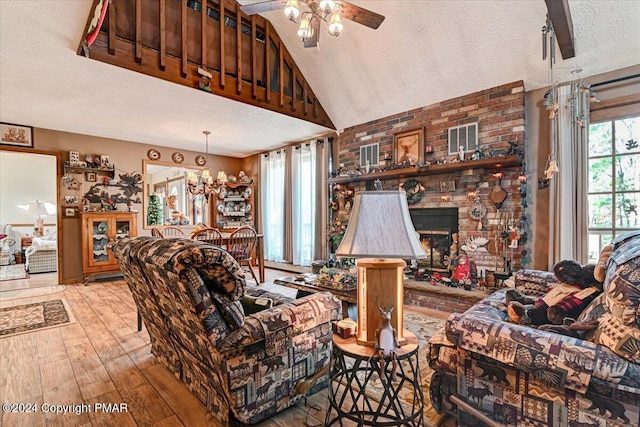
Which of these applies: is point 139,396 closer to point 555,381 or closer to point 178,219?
point 555,381

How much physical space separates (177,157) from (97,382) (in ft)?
16.5

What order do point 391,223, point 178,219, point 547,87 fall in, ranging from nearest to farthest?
point 391,223 → point 547,87 → point 178,219

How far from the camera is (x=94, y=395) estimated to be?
1799mm

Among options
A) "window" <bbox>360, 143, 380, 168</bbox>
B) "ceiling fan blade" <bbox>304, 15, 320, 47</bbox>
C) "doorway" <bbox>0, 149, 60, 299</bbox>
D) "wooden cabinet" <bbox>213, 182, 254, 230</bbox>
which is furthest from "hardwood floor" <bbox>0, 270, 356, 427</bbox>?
"doorway" <bbox>0, 149, 60, 299</bbox>

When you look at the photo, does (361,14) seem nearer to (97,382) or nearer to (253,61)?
(253,61)

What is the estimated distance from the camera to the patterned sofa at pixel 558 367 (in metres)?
1.04

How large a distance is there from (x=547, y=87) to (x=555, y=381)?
3375mm

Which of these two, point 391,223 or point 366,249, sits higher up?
point 391,223

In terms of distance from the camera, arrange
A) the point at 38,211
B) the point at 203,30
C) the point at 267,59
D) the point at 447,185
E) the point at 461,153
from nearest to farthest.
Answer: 1. the point at 203,30
2. the point at 461,153
3. the point at 447,185
4. the point at 267,59
5. the point at 38,211

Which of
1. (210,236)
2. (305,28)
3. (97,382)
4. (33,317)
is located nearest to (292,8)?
(305,28)

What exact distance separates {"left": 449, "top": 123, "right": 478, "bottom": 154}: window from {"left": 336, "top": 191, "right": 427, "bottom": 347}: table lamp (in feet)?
9.57

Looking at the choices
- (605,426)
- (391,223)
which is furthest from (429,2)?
(605,426)

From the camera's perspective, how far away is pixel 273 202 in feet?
20.9

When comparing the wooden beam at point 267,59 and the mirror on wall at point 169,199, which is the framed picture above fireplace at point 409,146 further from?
the mirror on wall at point 169,199
